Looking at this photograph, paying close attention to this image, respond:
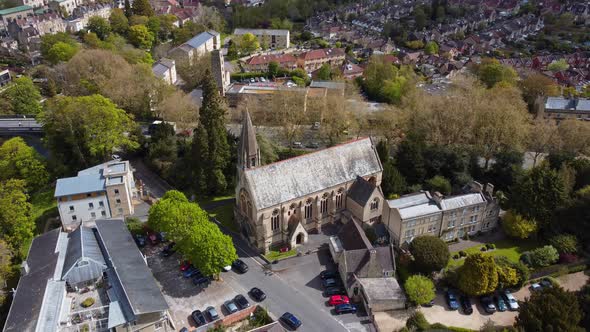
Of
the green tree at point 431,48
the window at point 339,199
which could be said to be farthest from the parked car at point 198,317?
the green tree at point 431,48

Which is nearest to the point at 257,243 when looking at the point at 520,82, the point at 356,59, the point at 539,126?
the point at 539,126

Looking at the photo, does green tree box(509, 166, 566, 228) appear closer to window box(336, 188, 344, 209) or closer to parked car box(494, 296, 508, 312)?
parked car box(494, 296, 508, 312)

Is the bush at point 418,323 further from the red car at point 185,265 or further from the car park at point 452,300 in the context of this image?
the red car at point 185,265

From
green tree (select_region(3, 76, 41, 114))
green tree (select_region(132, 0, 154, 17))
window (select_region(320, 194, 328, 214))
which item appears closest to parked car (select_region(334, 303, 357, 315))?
window (select_region(320, 194, 328, 214))

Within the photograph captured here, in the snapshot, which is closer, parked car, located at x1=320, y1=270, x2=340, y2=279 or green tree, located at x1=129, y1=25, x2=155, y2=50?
parked car, located at x1=320, y1=270, x2=340, y2=279

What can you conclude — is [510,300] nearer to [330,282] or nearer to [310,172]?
[330,282]

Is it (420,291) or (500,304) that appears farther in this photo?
(500,304)

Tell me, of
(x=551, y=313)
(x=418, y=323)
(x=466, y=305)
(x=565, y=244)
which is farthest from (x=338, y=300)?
(x=565, y=244)
